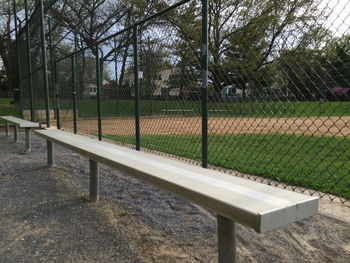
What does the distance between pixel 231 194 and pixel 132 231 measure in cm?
130

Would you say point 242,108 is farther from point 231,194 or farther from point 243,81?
point 231,194

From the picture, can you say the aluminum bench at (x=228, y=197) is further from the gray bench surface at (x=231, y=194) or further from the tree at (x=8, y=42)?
the tree at (x=8, y=42)

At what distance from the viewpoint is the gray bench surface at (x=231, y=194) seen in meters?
1.19

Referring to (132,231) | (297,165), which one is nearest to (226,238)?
(132,231)

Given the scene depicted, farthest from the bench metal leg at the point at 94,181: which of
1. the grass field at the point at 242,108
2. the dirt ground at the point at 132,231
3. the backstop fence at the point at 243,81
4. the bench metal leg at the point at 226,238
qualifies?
the bench metal leg at the point at 226,238

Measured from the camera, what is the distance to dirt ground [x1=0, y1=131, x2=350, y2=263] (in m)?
2.05

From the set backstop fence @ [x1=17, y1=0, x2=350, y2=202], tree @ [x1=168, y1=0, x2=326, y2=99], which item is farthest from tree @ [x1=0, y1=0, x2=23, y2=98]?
tree @ [x1=168, y1=0, x2=326, y2=99]

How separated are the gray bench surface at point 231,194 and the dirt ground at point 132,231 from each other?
0.57 metres

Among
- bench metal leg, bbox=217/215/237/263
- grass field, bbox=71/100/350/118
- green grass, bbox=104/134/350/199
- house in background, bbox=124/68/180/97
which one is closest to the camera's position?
bench metal leg, bbox=217/215/237/263

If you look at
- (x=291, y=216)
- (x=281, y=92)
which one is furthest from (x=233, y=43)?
(x=291, y=216)

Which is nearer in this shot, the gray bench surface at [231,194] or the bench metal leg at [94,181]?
the gray bench surface at [231,194]

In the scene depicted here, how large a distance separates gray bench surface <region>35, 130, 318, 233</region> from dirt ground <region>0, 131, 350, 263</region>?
57 cm

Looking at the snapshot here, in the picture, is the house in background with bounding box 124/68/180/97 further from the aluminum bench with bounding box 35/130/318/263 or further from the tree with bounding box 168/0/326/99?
the aluminum bench with bounding box 35/130/318/263

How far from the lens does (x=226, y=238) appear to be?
1492 millimetres
